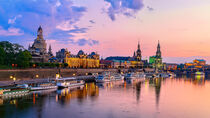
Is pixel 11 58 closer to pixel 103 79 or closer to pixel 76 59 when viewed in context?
pixel 103 79

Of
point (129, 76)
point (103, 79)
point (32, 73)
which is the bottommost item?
point (129, 76)

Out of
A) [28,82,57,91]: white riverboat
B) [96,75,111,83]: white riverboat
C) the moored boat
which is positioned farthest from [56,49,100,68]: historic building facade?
the moored boat

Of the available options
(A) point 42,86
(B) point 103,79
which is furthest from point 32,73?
(B) point 103,79

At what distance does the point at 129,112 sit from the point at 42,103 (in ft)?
55.8

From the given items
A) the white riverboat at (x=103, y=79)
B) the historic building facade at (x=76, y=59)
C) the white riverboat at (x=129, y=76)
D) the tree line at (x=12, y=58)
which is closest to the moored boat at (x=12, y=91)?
the tree line at (x=12, y=58)

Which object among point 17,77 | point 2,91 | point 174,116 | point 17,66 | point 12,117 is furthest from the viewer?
point 17,66

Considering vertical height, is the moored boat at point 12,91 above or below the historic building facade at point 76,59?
below

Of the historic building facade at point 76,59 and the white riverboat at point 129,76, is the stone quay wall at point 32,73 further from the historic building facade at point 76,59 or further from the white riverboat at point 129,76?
the historic building facade at point 76,59

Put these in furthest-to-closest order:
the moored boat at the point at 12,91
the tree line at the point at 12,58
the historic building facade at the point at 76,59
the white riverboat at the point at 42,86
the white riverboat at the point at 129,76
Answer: the historic building facade at the point at 76,59
the white riverboat at the point at 129,76
the tree line at the point at 12,58
the white riverboat at the point at 42,86
the moored boat at the point at 12,91

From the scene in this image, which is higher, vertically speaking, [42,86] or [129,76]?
[42,86]

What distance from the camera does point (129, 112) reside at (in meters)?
32.8

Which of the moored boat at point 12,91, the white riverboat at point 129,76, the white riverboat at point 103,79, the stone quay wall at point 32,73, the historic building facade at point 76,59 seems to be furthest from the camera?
the historic building facade at point 76,59

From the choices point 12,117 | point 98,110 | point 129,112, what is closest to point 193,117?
point 129,112

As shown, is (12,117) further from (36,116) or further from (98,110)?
(98,110)
